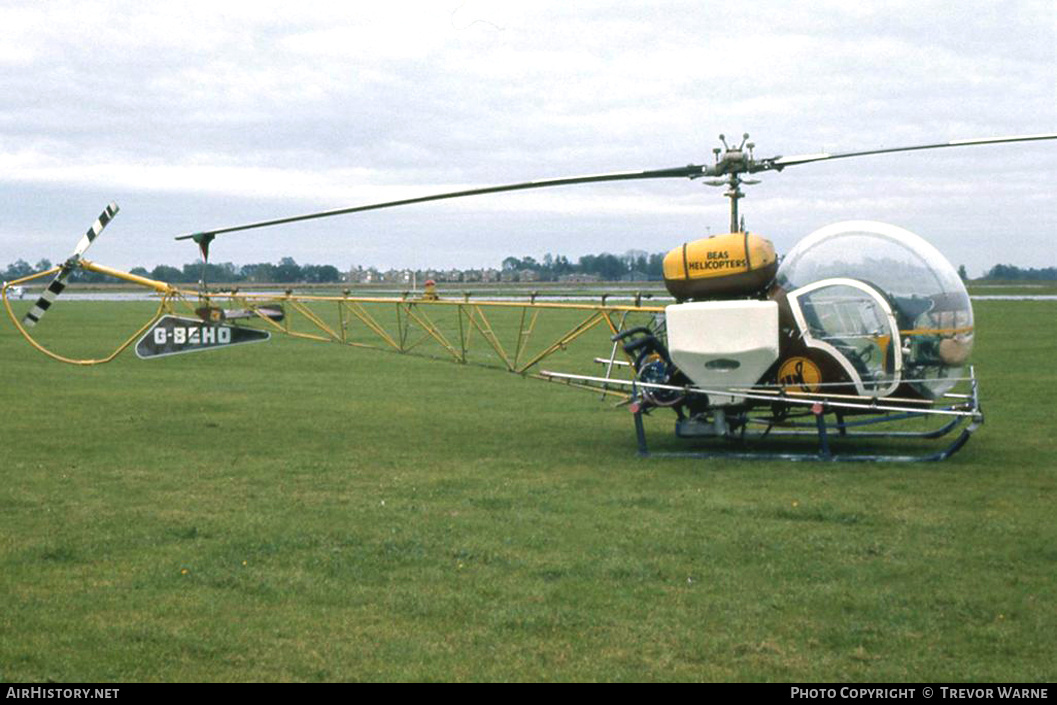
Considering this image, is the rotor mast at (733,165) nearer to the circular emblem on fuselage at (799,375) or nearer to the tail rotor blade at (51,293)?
the circular emblem on fuselage at (799,375)

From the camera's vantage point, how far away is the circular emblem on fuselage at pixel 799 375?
11586 millimetres

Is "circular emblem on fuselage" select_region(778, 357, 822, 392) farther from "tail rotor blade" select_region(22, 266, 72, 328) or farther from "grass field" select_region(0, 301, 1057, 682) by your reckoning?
"tail rotor blade" select_region(22, 266, 72, 328)

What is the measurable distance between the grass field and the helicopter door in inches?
40.5

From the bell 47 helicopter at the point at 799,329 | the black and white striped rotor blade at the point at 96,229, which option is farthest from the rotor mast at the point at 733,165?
the black and white striped rotor blade at the point at 96,229

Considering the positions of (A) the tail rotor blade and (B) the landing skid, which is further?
(A) the tail rotor blade

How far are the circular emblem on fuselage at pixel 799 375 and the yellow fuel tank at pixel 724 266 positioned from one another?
34.8 inches

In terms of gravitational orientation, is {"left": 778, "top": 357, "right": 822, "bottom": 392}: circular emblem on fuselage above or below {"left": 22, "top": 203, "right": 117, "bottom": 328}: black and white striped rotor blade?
below

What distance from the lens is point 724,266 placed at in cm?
1145

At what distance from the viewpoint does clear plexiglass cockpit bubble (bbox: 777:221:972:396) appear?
1114 centimetres

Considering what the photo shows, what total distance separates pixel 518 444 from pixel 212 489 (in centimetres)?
428

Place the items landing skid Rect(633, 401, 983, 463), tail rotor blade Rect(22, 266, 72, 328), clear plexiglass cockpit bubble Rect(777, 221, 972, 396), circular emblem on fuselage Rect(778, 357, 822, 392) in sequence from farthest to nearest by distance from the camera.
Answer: tail rotor blade Rect(22, 266, 72, 328) < landing skid Rect(633, 401, 983, 463) < circular emblem on fuselage Rect(778, 357, 822, 392) < clear plexiglass cockpit bubble Rect(777, 221, 972, 396)

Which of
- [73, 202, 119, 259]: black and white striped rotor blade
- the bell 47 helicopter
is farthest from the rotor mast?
[73, 202, 119, 259]: black and white striped rotor blade

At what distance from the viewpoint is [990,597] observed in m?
7.02

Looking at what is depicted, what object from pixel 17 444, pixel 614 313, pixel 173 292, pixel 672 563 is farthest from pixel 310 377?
pixel 672 563
